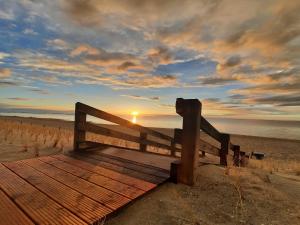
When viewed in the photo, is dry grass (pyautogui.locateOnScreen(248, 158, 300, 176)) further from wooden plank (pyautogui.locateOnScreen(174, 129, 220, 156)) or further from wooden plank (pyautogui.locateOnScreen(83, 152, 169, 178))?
wooden plank (pyautogui.locateOnScreen(83, 152, 169, 178))

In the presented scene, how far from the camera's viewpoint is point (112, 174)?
386 cm

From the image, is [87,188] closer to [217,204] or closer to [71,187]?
[71,187]

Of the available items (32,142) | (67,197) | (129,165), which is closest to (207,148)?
(129,165)

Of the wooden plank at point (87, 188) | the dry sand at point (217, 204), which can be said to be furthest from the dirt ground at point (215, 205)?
the wooden plank at point (87, 188)

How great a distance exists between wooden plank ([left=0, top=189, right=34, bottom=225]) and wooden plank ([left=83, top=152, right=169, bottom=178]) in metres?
2.10

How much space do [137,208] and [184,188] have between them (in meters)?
1.00

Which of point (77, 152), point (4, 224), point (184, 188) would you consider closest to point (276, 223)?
point (184, 188)

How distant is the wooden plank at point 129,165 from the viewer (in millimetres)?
3996

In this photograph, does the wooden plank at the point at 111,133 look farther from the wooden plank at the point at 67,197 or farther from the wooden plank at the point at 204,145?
the wooden plank at the point at 67,197

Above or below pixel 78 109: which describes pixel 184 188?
below

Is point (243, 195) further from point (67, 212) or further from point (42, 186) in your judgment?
point (42, 186)

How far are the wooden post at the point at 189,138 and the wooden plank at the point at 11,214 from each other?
232cm

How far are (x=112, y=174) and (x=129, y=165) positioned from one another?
0.62m

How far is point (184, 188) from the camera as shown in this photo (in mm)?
3533
